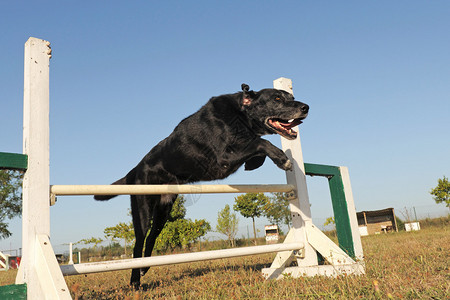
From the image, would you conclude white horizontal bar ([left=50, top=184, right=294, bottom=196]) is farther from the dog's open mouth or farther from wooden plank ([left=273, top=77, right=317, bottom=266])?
the dog's open mouth

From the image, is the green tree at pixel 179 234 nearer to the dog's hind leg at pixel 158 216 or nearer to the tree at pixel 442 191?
the dog's hind leg at pixel 158 216

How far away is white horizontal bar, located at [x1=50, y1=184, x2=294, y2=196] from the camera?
2.15 m

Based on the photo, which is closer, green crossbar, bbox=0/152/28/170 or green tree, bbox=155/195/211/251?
green crossbar, bbox=0/152/28/170

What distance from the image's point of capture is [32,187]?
1989 millimetres

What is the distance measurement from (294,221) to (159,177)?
Result: 4.49 feet

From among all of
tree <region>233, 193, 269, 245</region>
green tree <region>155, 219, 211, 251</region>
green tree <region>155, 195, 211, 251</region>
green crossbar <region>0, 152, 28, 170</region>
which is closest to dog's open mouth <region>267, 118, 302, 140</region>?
green crossbar <region>0, 152, 28, 170</region>

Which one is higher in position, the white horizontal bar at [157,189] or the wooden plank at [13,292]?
the white horizontal bar at [157,189]

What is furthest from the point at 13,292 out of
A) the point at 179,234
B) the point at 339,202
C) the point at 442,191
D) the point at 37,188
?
the point at 442,191

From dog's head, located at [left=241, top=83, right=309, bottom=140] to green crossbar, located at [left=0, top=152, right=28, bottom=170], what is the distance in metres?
1.88

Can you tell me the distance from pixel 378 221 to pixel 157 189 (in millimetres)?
24439

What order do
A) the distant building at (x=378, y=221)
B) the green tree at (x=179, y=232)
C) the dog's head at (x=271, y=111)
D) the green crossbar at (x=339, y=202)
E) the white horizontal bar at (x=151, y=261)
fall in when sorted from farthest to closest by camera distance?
the distant building at (x=378, y=221)
the green tree at (x=179, y=232)
the green crossbar at (x=339, y=202)
the dog's head at (x=271, y=111)
the white horizontal bar at (x=151, y=261)

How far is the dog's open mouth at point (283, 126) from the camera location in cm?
318

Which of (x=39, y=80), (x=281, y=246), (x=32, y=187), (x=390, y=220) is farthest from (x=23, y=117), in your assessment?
(x=390, y=220)

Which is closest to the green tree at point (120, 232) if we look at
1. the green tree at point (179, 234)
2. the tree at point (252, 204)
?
the green tree at point (179, 234)
